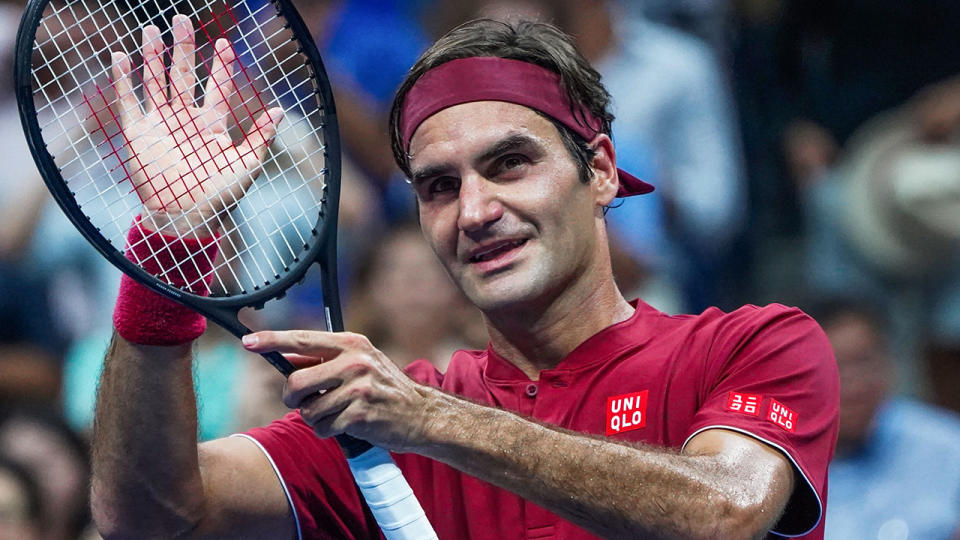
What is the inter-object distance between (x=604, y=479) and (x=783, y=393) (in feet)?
1.79

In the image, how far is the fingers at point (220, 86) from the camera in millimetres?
3051

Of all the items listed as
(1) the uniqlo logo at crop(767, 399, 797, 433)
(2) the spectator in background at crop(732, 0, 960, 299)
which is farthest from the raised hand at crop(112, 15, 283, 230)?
(2) the spectator in background at crop(732, 0, 960, 299)

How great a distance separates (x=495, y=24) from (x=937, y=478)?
3.05 metres

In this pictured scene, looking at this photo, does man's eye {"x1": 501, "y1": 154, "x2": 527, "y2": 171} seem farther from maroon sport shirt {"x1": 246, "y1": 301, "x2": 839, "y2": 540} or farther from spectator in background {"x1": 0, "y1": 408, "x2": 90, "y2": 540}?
spectator in background {"x1": 0, "y1": 408, "x2": 90, "y2": 540}

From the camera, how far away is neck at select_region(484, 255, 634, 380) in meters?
3.21

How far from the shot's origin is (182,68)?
3.01 metres

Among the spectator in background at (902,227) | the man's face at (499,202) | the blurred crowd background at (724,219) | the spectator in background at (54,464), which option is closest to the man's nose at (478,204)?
the man's face at (499,202)

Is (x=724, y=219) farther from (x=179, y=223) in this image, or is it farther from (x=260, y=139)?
(x=179, y=223)

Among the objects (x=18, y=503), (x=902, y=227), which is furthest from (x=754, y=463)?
(x=902, y=227)

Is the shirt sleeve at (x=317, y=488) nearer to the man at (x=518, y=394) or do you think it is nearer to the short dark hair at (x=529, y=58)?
the man at (x=518, y=394)

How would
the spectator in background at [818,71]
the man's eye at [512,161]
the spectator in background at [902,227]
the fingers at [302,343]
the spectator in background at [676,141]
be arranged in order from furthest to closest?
the spectator in background at [818,71] < the spectator in background at [902,227] < the spectator in background at [676,141] < the man's eye at [512,161] < the fingers at [302,343]

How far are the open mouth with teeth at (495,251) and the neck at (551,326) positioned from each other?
0.49ft

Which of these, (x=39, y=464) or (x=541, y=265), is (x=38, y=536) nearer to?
(x=39, y=464)

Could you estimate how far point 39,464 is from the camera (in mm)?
5133
